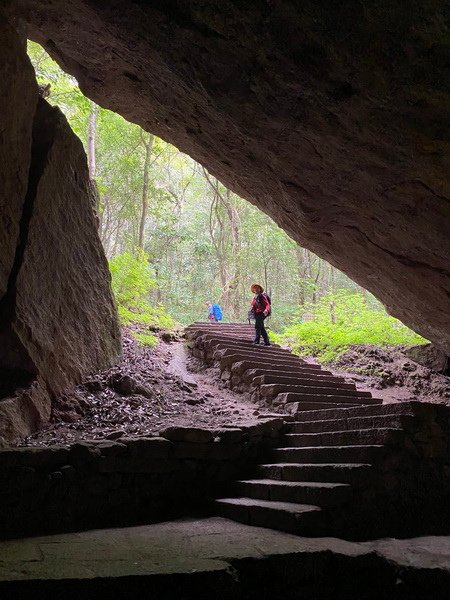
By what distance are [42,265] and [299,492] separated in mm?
4478

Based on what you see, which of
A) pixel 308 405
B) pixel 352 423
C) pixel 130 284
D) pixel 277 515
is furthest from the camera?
pixel 130 284

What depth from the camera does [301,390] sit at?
8.28 meters

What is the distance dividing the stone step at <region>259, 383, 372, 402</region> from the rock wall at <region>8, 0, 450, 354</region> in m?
1.80

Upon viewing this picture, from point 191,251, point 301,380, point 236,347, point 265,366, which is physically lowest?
point 301,380

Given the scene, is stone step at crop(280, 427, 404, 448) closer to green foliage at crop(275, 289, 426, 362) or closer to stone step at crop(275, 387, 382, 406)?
stone step at crop(275, 387, 382, 406)

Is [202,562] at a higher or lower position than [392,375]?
lower

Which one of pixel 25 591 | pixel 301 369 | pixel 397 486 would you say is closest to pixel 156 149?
pixel 301 369

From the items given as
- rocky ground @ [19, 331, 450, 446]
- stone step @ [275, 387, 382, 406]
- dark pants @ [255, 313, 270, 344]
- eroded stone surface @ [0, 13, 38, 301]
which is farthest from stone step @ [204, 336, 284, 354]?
eroded stone surface @ [0, 13, 38, 301]

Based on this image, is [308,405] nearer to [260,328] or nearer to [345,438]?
[345,438]

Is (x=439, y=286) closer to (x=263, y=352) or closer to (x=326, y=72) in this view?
(x=326, y=72)

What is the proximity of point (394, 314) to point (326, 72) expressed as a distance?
5.56m

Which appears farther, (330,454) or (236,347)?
(236,347)

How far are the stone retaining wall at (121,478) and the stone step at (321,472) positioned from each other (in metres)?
0.47

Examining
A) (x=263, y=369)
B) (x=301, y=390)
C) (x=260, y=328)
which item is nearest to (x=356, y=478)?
(x=301, y=390)
